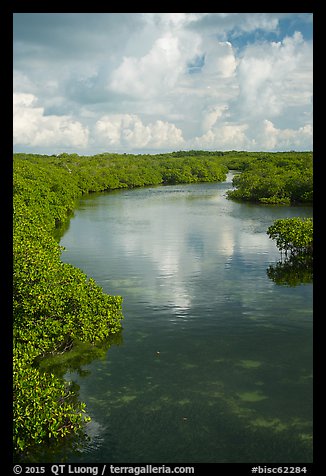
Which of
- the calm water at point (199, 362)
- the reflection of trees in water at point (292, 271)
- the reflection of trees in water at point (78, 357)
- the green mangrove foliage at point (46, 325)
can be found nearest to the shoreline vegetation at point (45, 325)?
the green mangrove foliage at point (46, 325)

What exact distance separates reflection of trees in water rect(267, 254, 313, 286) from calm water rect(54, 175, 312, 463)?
86 cm

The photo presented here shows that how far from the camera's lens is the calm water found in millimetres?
12922

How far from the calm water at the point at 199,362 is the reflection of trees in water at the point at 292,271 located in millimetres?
858

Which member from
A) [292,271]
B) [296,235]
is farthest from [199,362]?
[296,235]

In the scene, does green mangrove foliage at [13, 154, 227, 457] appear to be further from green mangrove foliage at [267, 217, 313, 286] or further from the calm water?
green mangrove foliage at [267, 217, 313, 286]

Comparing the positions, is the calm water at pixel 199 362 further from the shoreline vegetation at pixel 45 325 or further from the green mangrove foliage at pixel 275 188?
the green mangrove foliage at pixel 275 188

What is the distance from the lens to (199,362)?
17516 mm

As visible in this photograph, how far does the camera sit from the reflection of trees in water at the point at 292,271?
91.2 feet

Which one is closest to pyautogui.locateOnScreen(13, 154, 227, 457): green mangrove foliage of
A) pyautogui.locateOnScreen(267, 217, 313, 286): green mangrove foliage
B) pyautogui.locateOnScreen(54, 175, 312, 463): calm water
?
pyautogui.locateOnScreen(54, 175, 312, 463): calm water
